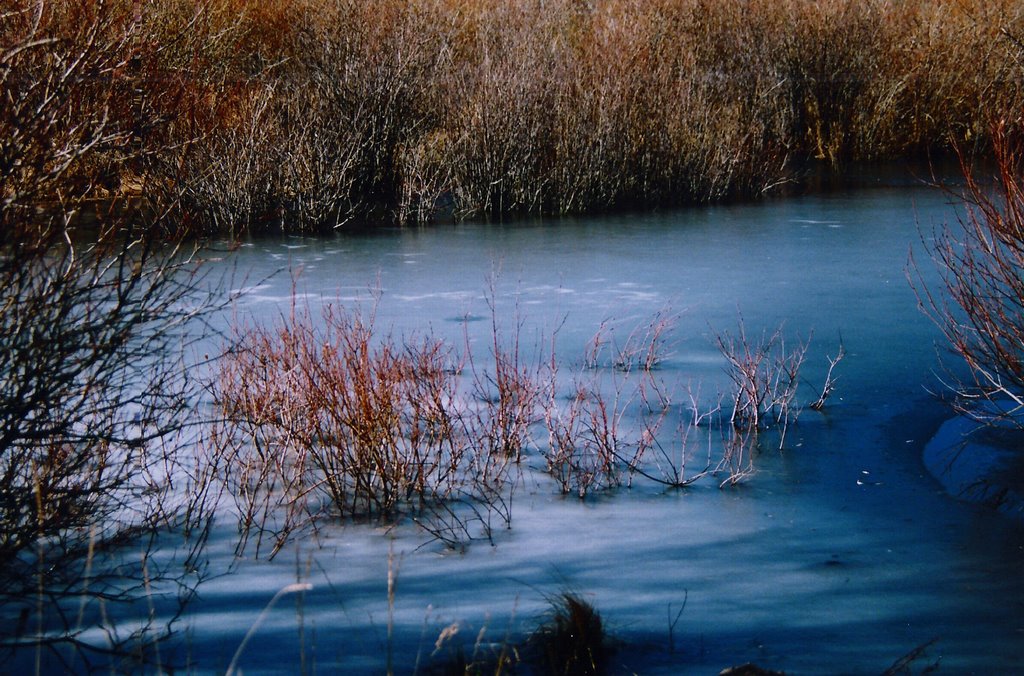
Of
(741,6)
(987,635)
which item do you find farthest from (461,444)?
(741,6)

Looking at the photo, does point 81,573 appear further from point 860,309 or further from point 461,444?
point 860,309

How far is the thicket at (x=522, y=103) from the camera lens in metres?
13.6

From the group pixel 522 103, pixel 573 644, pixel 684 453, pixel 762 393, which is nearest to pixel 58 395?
pixel 573 644

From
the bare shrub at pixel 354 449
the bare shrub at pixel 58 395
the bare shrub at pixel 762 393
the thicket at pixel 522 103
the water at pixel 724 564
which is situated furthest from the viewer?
the thicket at pixel 522 103

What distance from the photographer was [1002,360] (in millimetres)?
6109

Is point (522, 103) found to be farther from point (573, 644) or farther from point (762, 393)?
point (573, 644)

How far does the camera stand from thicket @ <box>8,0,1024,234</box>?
44.8 feet

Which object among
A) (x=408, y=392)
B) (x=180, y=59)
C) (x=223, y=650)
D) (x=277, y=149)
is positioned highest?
(x=180, y=59)

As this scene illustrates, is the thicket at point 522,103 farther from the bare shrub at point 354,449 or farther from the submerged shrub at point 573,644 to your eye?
the submerged shrub at point 573,644

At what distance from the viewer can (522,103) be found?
1427 cm

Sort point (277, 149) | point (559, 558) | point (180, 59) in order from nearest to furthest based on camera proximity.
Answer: point (559, 558), point (277, 149), point (180, 59)

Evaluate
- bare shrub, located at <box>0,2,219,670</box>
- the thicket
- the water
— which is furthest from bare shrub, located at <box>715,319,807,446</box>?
the thicket

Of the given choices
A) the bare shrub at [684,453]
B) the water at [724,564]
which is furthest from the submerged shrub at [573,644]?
the bare shrub at [684,453]

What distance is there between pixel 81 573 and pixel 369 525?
1.32 metres
